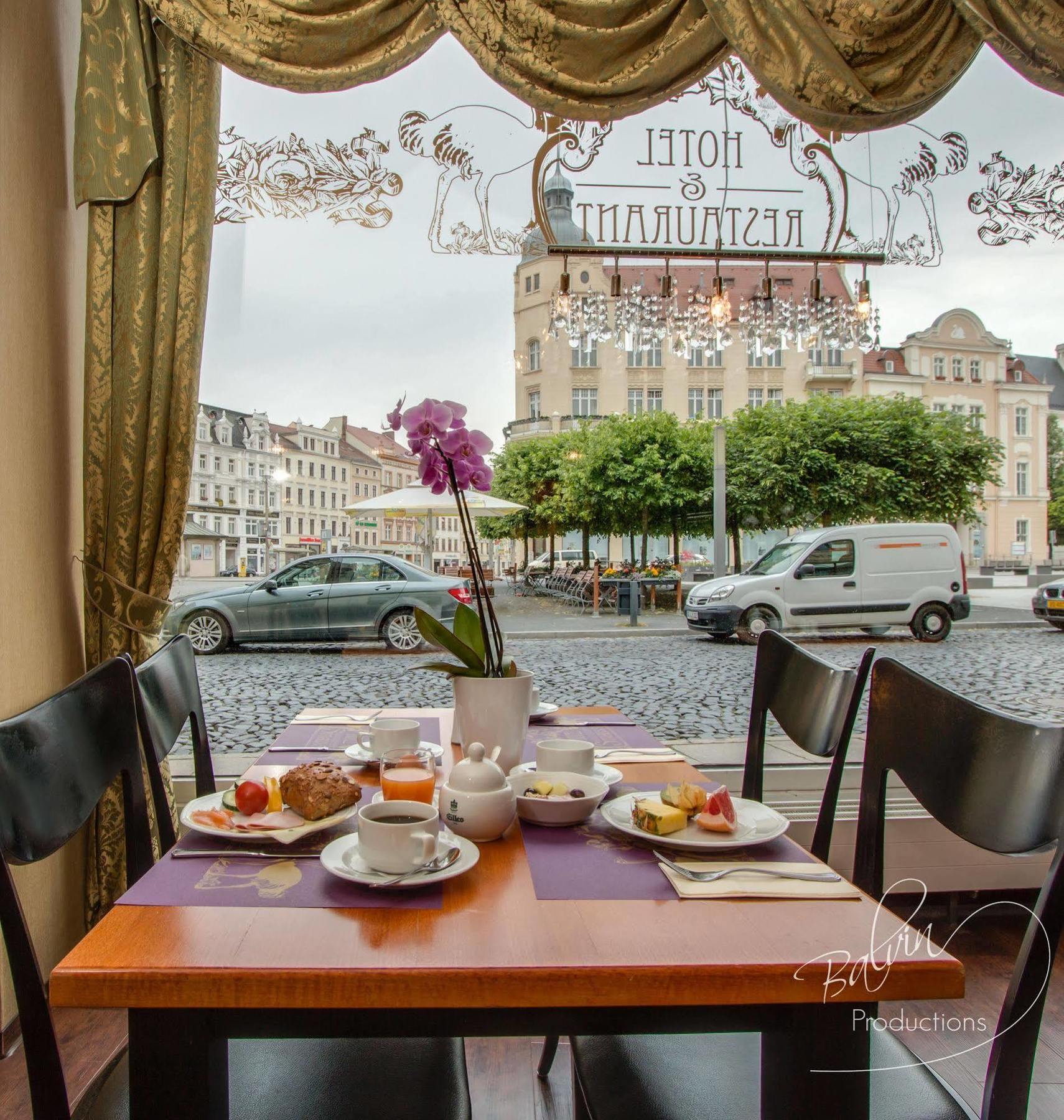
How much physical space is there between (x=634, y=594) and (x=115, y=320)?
1640 mm

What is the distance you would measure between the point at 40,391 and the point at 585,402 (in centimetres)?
145

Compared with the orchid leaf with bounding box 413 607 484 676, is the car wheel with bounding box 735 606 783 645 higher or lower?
lower

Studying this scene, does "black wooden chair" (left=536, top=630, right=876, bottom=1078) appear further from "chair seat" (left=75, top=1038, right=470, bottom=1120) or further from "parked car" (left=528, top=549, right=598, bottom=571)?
"parked car" (left=528, top=549, right=598, bottom=571)

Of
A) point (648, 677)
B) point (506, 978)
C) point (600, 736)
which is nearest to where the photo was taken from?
point (506, 978)

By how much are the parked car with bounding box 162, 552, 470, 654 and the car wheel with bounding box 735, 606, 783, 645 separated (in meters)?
0.97

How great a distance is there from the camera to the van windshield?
2.48 meters

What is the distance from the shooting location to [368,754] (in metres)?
1.44

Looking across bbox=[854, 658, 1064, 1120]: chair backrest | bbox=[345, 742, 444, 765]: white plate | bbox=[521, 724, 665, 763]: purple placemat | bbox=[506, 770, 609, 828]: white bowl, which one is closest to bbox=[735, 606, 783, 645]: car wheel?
bbox=[521, 724, 665, 763]: purple placemat

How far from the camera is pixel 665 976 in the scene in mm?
717

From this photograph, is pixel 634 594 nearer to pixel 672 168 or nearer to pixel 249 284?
pixel 672 168

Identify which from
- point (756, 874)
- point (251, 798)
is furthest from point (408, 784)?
point (756, 874)

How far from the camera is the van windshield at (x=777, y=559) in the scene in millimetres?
2477

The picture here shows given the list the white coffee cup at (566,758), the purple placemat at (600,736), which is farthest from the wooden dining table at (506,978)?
the purple placemat at (600,736)

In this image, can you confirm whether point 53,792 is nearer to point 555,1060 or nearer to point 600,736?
point 600,736
